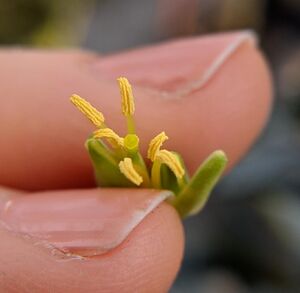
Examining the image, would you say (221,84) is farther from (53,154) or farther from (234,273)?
(234,273)

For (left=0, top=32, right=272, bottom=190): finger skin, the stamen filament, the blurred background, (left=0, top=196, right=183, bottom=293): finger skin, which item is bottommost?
the blurred background

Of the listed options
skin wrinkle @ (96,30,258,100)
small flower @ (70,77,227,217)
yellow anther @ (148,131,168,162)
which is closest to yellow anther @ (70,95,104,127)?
small flower @ (70,77,227,217)

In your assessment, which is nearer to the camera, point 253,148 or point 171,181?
point 171,181

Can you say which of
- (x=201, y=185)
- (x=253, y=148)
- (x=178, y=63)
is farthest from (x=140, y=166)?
(x=253, y=148)

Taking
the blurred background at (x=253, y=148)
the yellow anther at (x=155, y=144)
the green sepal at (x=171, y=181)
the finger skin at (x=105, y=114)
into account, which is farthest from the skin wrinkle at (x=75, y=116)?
the blurred background at (x=253, y=148)

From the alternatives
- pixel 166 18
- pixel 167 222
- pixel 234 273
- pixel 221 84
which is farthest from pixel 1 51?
pixel 166 18

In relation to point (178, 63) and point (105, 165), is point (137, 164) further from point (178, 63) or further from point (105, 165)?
point (178, 63)

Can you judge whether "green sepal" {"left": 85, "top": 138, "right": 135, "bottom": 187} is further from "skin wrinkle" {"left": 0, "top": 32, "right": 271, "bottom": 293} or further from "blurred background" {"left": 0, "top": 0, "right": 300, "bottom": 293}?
"blurred background" {"left": 0, "top": 0, "right": 300, "bottom": 293}
